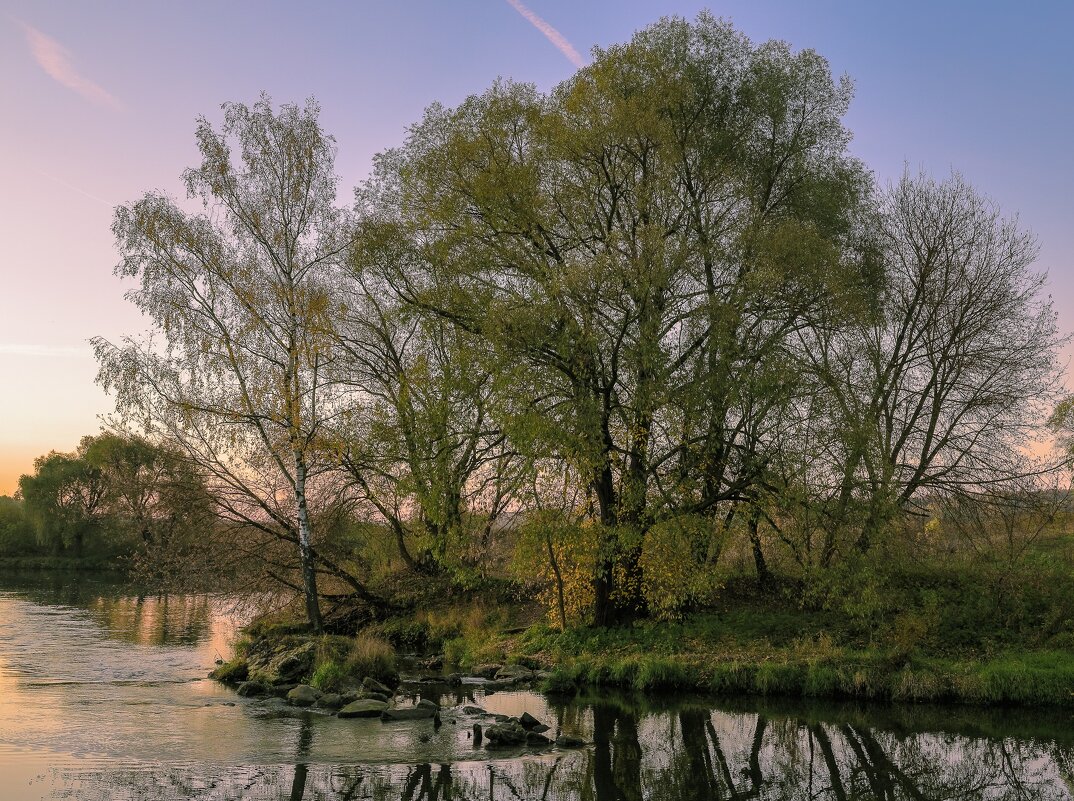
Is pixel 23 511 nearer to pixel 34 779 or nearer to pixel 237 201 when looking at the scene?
pixel 237 201

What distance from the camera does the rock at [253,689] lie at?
20969 mm

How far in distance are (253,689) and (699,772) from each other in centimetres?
1171

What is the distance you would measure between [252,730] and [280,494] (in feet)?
37.9

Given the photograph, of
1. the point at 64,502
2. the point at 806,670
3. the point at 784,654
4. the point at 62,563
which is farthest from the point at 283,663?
the point at 64,502

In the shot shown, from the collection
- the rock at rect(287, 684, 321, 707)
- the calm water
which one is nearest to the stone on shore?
the calm water

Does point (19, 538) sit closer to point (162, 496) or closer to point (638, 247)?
point (162, 496)

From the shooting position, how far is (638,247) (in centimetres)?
2366

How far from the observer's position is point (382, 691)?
21.0 meters

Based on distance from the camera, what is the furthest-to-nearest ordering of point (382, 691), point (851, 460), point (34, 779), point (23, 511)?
point (23, 511)
point (851, 460)
point (382, 691)
point (34, 779)

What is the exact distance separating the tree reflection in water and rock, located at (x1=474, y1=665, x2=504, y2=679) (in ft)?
19.4

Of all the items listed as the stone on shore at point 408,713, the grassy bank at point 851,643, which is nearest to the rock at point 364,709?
the stone on shore at point 408,713

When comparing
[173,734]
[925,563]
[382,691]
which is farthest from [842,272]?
[173,734]

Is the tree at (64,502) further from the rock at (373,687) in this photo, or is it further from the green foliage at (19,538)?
the rock at (373,687)

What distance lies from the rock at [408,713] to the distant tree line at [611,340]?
602cm
